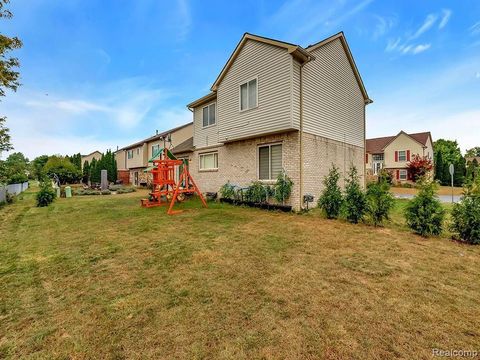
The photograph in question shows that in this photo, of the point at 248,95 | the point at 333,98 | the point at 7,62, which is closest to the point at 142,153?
the point at 7,62

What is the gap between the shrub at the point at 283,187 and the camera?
10008 millimetres

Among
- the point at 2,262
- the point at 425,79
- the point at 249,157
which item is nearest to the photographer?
the point at 2,262

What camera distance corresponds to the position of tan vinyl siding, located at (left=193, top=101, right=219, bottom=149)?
14.3 metres

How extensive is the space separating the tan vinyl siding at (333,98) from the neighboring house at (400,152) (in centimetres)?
2161

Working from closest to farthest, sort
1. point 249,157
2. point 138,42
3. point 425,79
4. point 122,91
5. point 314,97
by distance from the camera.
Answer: point 314,97 → point 249,157 → point 425,79 → point 138,42 → point 122,91

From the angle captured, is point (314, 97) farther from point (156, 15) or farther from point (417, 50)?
point (156, 15)

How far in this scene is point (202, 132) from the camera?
15383mm

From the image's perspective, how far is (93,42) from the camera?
14.7 metres

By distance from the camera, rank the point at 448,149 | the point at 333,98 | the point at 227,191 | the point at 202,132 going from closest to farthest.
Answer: the point at 333,98
the point at 227,191
the point at 202,132
the point at 448,149

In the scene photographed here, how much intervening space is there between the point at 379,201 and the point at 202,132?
37.4 feet

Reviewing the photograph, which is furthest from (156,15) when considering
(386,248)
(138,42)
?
(386,248)

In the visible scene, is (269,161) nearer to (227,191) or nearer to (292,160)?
(292,160)

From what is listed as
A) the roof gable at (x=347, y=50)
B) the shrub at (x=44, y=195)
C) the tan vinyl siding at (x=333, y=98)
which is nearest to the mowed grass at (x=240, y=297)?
the tan vinyl siding at (x=333, y=98)

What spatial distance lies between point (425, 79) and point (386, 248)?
14.6 meters
